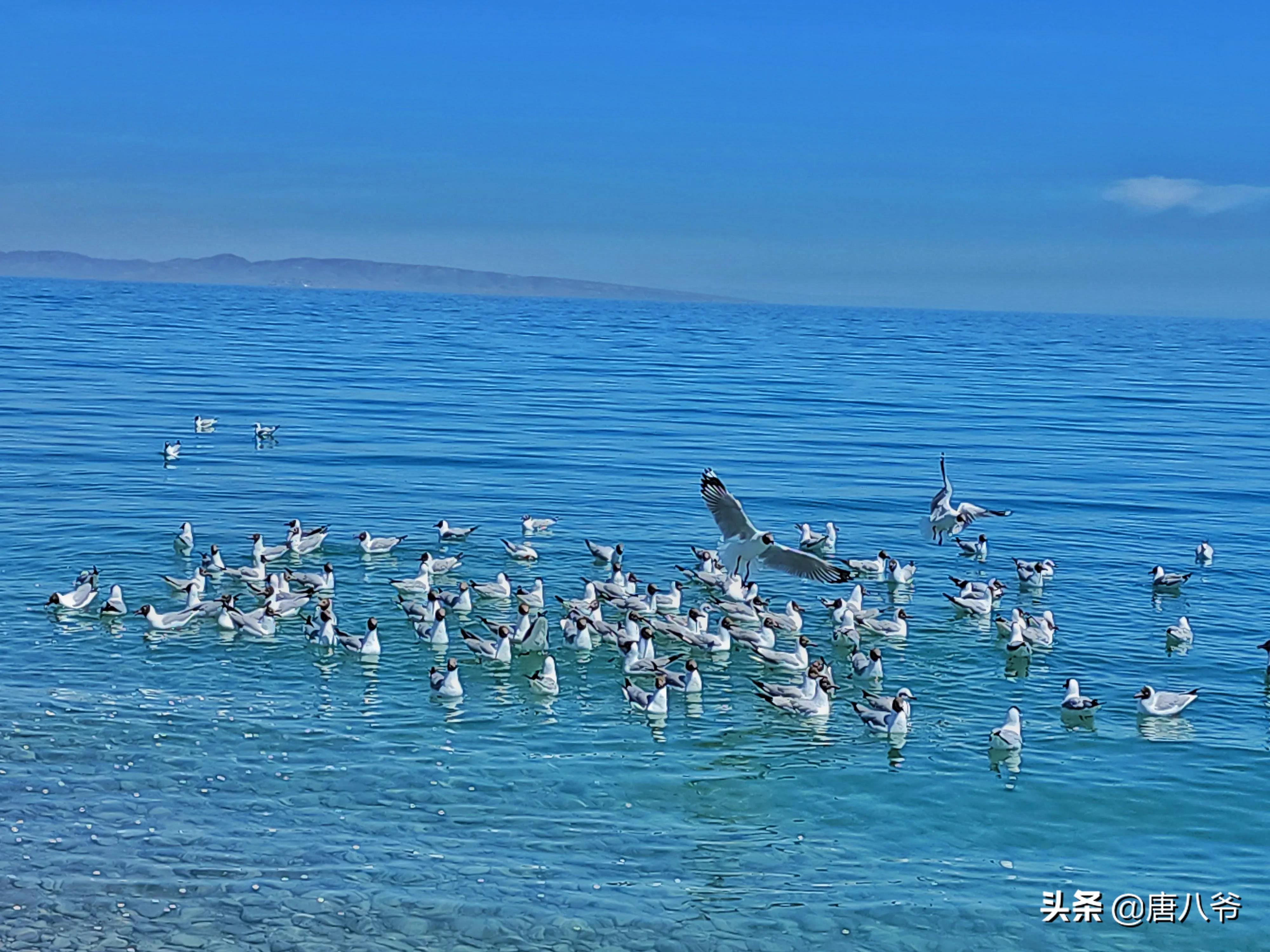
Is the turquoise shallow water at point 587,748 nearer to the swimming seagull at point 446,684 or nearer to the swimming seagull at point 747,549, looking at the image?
the swimming seagull at point 446,684

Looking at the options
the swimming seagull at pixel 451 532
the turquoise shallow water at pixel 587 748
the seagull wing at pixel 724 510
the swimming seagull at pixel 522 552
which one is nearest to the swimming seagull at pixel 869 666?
the turquoise shallow water at pixel 587 748

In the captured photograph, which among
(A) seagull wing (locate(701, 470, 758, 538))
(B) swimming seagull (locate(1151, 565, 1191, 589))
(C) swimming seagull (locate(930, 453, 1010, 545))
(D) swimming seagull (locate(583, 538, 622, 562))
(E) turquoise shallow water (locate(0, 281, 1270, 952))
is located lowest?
(E) turquoise shallow water (locate(0, 281, 1270, 952))

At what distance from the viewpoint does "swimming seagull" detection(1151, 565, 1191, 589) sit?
32344mm

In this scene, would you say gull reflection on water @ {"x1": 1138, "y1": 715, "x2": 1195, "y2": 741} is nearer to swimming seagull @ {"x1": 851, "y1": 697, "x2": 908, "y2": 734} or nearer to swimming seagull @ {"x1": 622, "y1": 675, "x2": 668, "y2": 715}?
swimming seagull @ {"x1": 851, "y1": 697, "x2": 908, "y2": 734}

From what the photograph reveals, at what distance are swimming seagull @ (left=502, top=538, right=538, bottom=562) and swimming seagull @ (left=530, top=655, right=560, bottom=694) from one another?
945 centimetres

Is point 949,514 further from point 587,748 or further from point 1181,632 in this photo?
point 587,748

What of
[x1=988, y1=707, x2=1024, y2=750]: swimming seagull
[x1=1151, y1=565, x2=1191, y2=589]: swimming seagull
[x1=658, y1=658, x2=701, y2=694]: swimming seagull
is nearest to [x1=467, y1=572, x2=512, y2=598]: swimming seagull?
[x1=658, y1=658, x2=701, y2=694]: swimming seagull

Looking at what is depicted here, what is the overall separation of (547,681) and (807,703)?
4.36 meters

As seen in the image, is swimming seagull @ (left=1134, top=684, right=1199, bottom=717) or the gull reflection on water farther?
swimming seagull @ (left=1134, top=684, right=1199, bottom=717)

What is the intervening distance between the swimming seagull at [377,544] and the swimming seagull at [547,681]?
413 inches

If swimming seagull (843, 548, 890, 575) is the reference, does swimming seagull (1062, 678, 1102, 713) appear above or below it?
below

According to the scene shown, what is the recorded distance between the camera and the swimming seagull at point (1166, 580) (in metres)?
32.3

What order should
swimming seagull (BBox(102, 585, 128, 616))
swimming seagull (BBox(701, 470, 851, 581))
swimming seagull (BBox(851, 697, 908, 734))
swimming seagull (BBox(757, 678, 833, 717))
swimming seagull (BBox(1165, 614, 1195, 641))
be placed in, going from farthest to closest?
swimming seagull (BBox(1165, 614, 1195, 641)), swimming seagull (BBox(102, 585, 128, 616)), swimming seagull (BBox(701, 470, 851, 581)), swimming seagull (BBox(757, 678, 833, 717)), swimming seagull (BBox(851, 697, 908, 734))

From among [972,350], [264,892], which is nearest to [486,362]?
[972,350]
